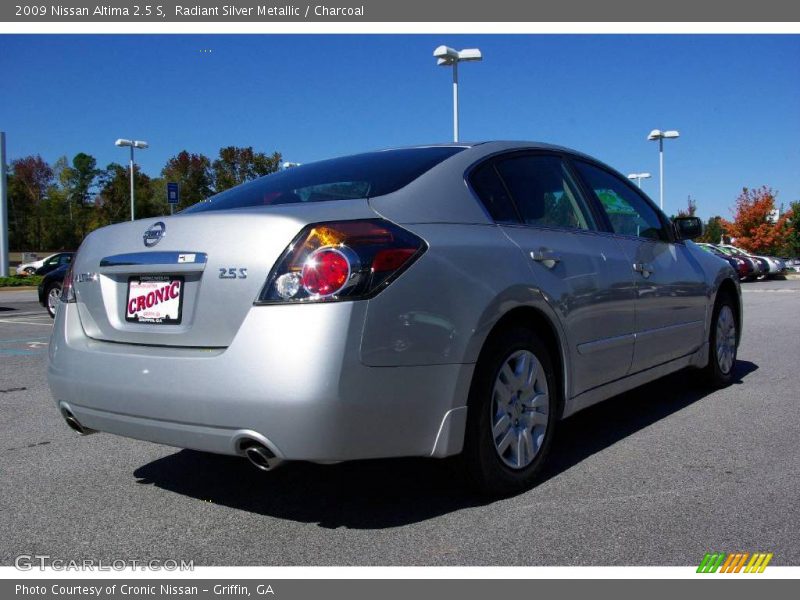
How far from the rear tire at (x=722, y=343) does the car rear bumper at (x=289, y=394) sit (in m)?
3.27

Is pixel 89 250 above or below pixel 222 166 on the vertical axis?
below

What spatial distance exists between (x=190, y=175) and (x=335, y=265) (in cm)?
Answer: 5493

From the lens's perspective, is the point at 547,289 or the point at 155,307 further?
the point at 547,289

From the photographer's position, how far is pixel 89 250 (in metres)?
3.40

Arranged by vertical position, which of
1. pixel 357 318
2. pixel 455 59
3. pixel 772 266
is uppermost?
pixel 455 59

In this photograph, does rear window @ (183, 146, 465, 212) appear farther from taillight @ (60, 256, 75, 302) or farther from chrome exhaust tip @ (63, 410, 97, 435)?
chrome exhaust tip @ (63, 410, 97, 435)

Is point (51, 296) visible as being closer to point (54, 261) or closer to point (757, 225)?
point (54, 261)

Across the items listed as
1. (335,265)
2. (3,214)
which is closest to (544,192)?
(335,265)

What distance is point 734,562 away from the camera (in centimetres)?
270

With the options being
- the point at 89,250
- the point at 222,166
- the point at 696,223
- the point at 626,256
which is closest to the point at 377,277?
the point at 89,250

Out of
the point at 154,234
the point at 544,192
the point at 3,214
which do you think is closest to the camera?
the point at 154,234

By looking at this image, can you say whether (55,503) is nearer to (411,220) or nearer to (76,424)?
(76,424)

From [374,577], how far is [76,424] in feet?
5.07

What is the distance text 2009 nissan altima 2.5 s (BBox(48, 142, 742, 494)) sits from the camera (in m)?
2.71
